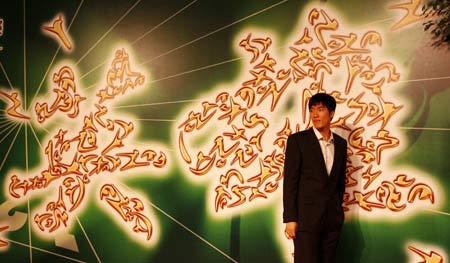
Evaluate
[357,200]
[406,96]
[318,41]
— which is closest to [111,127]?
[318,41]

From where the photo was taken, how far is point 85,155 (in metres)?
3.12

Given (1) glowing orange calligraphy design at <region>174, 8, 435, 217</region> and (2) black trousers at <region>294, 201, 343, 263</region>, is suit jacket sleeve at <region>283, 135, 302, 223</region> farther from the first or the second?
(1) glowing orange calligraphy design at <region>174, 8, 435, 217</region>

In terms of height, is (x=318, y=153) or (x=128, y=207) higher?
(x=318, y=153)

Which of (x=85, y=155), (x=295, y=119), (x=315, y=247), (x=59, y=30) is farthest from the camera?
(x=59, y=30)

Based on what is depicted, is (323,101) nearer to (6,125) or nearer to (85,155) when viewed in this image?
(85,155)

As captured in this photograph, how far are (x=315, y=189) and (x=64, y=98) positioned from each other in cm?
207

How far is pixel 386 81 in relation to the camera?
2594 millimetres

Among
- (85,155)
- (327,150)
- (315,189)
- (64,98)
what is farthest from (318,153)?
(64,98)

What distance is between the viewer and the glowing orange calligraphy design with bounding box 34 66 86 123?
3168 mm

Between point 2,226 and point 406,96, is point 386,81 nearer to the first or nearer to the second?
point 406,96

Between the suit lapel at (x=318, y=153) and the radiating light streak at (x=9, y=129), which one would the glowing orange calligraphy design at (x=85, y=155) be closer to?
the radiating light streak at (x=9, y=129)

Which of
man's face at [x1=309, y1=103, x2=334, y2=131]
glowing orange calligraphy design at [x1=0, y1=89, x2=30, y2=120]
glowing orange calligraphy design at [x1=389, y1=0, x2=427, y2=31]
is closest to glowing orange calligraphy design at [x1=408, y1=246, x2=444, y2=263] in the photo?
man's face at [x1=309, y1=103, x2=334, y2=131]

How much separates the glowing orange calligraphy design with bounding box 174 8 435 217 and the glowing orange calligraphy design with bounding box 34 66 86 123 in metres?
0.87

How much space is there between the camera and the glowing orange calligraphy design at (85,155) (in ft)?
9.92
